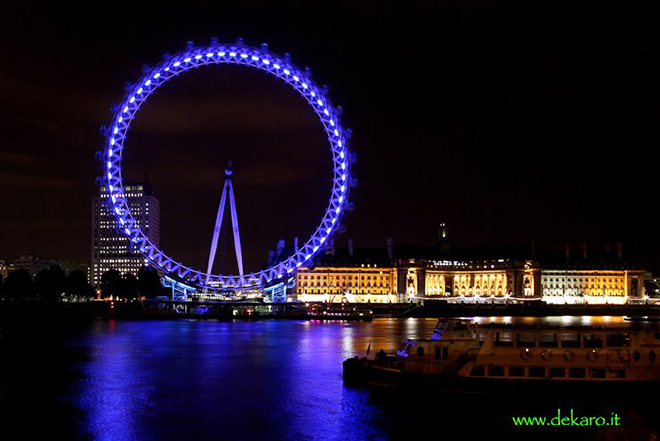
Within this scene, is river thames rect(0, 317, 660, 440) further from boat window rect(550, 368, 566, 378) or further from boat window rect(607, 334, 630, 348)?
boat window rect(607, 334, 630, 348)

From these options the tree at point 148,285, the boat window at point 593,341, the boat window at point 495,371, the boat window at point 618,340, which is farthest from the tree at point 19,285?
the boat window at point 618,340

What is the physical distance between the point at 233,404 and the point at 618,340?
13.1 m

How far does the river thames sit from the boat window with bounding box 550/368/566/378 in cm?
83

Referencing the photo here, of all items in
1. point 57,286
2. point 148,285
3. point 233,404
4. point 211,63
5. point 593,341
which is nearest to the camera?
point 593,341

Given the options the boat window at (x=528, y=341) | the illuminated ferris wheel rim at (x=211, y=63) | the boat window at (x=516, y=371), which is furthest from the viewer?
the illuminated ferris wheel rim at (x=211, y=63)

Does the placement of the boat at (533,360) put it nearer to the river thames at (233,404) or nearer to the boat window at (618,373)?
the boat window at (618,373)

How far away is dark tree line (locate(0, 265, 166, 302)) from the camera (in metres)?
107

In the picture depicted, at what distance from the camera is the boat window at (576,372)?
28.4 metres

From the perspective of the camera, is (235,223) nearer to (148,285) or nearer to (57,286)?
(57,286)

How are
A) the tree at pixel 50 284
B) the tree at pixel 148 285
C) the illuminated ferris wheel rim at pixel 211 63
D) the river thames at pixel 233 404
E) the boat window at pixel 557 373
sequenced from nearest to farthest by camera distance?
the river thames at pixel 233 404
the boat window at pixel 557 373
the illuminated ferris wheel rim at pixel 211 63
the tree at pixel 50 284
the tree at pixel 148 285

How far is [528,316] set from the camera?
11662cm

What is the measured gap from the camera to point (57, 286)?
10662 cm

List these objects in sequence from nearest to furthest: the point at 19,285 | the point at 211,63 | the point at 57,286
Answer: the point at 211,63 < the point at 19,285 < the point at 57,286

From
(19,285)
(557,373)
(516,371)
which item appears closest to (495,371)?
(516,371)
